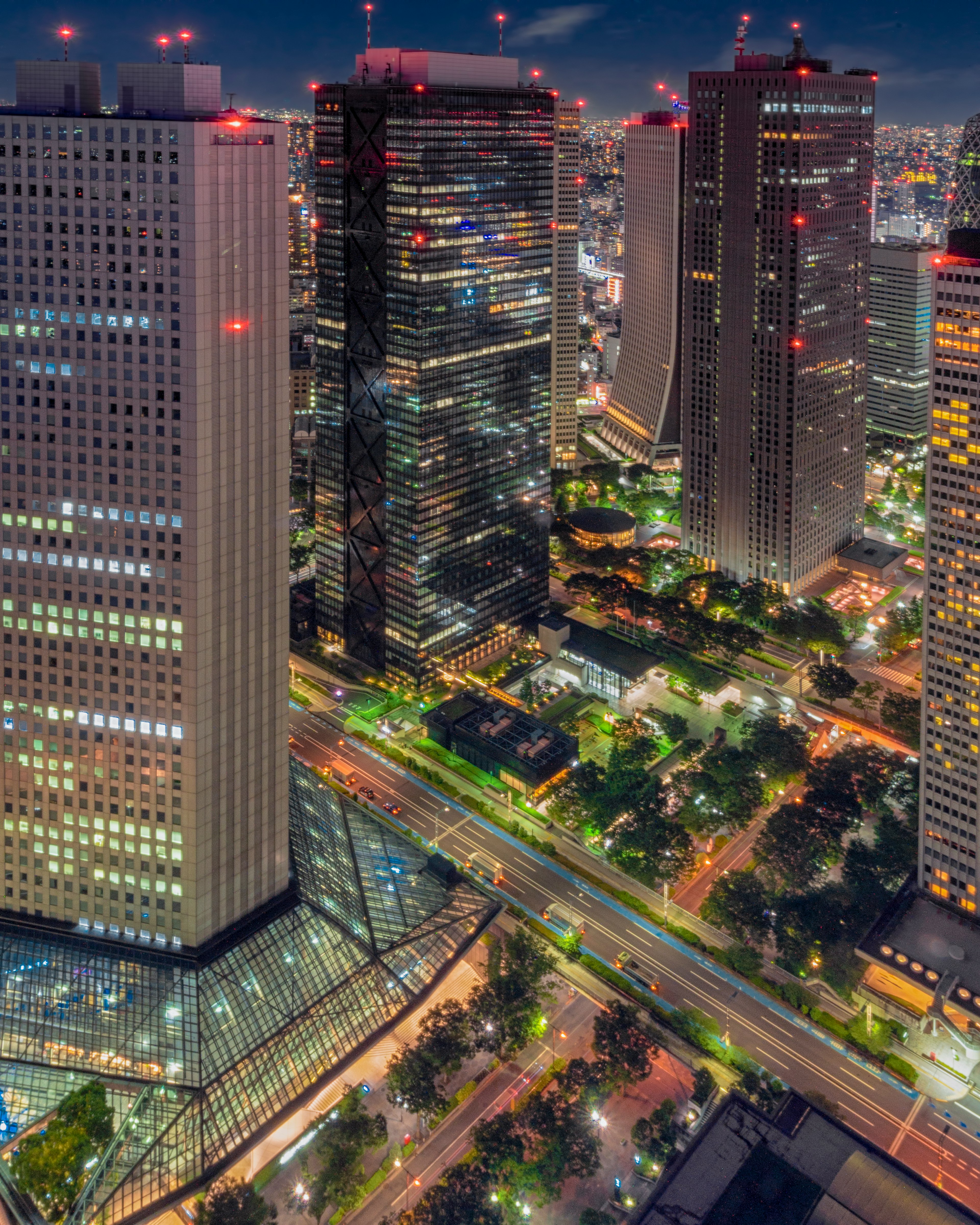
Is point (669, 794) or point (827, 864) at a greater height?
point (669, 794)

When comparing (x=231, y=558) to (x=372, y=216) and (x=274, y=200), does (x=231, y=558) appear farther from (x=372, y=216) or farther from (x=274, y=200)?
(x=372, y=216)

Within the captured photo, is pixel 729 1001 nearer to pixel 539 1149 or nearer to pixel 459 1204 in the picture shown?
pixel 539 1149

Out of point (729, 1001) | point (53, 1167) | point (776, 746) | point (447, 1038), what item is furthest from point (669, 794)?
point (53, 1167)

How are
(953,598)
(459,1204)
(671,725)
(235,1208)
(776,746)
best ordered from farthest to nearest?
(671,725)
(776,746)
(953,598)
(459,1204)
(235,1208)

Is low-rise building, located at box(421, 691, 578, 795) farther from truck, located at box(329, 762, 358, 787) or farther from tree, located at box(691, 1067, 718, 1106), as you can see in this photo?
tree, located at box(691, 1067, 718, 1106)

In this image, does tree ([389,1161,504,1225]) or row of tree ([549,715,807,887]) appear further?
row of tree ([549,715,807,887])

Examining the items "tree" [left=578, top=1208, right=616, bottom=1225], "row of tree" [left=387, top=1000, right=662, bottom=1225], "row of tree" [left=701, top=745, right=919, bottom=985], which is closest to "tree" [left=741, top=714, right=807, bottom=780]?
"row of tree" [left=701, top=745, right=919, bottom=985]
